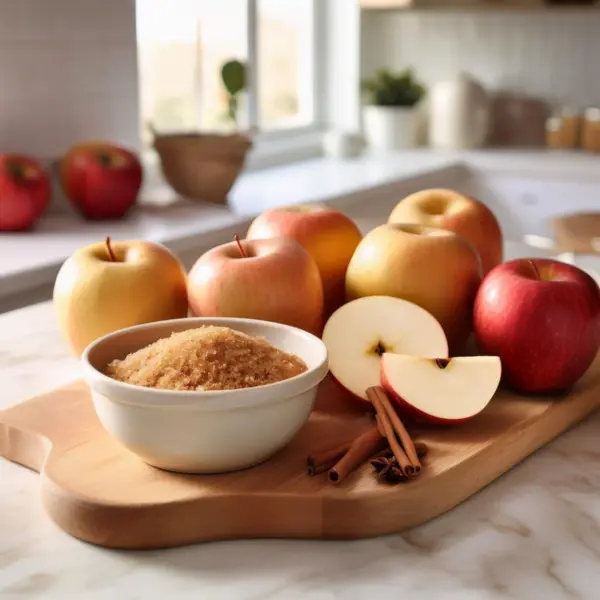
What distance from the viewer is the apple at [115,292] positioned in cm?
94

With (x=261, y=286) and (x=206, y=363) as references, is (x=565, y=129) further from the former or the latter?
(x=206, y=363)

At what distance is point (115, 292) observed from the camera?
36.8 inches

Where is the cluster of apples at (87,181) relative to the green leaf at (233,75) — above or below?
below

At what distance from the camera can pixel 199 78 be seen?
3244 millimetres

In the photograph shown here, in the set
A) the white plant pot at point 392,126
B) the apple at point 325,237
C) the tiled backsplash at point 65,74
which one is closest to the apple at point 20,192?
the tiled backsplash at point 65,74

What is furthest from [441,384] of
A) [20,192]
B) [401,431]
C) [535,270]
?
[20,192]

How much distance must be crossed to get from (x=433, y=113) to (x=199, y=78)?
1.08m

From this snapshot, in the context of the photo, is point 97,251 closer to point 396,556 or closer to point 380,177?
point 396,556

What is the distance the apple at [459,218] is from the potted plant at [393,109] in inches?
106

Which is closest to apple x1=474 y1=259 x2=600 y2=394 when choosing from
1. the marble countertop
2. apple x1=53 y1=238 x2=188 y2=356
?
the marble countertop

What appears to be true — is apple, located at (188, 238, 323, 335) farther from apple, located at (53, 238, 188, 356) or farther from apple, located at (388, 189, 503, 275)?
apple, located at (388, 189, 503, 275)

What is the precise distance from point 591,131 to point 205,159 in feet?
5.76

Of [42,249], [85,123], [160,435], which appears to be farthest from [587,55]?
[160,435]

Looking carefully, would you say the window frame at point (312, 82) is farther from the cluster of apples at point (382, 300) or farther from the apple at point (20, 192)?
the cluster of apples at point (382, 300)
